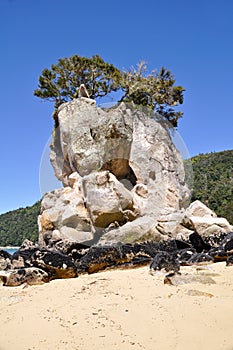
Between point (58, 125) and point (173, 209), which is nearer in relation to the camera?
point (173, 209)

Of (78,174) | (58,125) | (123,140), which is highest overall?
(58,125)

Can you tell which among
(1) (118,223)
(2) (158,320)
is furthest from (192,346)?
(1) (118,223)

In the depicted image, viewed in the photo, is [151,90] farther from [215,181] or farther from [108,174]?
[215,181]

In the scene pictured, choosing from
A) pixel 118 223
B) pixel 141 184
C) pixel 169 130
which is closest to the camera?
pixel 118 223

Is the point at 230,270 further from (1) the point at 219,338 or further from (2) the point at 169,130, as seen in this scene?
(2) the point at 169,130

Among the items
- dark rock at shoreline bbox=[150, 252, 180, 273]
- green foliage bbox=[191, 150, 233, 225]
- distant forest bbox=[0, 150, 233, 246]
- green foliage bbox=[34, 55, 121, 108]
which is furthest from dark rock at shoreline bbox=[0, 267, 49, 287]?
distant forest bbox=[0, 150, 233, 246]

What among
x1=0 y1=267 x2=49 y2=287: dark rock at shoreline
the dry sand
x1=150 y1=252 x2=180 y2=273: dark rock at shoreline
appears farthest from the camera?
x1=0 y1=267 x2=49 y2=287: dark rock at shoreline

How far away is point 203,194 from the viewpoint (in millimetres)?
36656

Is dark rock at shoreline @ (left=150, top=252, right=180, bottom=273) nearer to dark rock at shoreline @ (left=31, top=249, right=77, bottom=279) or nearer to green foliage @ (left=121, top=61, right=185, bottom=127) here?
dark rock at shoreline @ (left=31, top=249, right=77, bottom=279)

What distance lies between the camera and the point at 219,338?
7.56 ft

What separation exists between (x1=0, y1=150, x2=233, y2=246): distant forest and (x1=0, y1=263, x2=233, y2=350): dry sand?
24.2 metres

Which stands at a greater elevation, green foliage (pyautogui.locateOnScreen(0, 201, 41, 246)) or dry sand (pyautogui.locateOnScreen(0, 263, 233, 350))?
green foliage (pyautogui.locateOnScreen(0, 201, 41, 246))

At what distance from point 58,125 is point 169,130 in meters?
5.70

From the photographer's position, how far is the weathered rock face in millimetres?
12836
